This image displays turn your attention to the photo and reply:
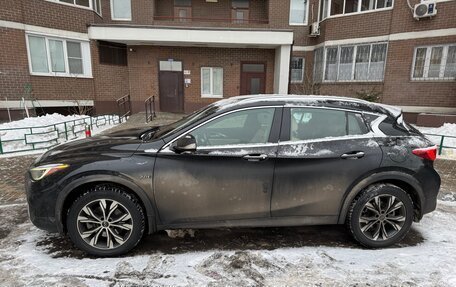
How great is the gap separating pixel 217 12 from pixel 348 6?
7.06 m

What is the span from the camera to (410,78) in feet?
41.3

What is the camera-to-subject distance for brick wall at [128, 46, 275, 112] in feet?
50.1

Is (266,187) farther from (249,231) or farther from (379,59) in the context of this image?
(379,59)

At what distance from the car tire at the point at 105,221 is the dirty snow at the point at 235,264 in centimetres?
14

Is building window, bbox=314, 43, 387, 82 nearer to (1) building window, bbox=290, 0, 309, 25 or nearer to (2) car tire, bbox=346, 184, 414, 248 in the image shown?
(1) building window, bbox=290, 0, 309, 25

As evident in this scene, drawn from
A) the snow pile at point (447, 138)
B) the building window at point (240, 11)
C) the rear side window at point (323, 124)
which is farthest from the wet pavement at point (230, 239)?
the building window at point (240, 11)

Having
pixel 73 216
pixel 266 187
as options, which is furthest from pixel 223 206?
pixel 73 216

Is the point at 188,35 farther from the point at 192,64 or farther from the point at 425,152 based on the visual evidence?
the point at 425,152

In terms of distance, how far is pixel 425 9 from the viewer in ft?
38.1

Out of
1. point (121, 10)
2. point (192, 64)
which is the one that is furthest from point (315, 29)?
point (121, 10)

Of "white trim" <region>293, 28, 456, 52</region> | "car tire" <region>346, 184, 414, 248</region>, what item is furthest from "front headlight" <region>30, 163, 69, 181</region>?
"white trim" <region>293, 28, 456, 52</region>

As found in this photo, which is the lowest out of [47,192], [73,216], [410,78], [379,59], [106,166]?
[73,216]

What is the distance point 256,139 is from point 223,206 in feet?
2.62

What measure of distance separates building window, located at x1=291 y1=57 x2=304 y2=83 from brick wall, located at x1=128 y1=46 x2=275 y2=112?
5.86ft
